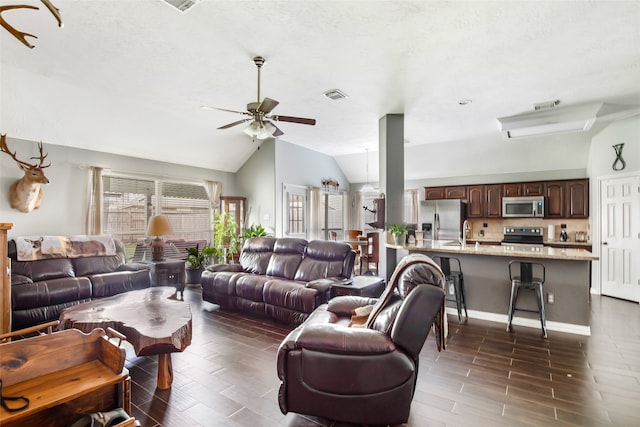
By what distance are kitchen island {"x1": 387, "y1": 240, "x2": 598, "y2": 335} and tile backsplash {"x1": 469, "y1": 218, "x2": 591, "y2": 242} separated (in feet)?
11.1

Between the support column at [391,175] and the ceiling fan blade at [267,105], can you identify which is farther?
the support column at [391,175]

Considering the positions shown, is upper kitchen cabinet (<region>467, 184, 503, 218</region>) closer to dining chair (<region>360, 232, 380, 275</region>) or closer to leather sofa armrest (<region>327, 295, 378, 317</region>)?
dining chair (<region>360, 232, 380, 275</region>)

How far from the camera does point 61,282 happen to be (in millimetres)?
4062

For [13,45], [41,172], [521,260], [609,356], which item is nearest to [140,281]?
[41,172]

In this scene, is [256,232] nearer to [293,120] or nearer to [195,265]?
[195,265]

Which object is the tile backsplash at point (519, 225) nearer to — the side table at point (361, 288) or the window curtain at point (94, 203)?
the side table at point (361, 288)

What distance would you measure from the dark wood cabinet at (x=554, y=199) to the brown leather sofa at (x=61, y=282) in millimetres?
7913

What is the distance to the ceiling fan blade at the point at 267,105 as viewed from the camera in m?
3.17

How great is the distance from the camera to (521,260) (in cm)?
396

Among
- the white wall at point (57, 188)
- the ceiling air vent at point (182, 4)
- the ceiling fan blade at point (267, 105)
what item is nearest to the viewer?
the ceiling air vent at point (182, 4)

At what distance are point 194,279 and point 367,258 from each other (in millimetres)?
3786

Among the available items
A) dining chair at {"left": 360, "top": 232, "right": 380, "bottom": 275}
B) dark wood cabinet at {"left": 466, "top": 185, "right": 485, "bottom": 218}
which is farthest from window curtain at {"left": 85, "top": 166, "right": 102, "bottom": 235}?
dark wood cabinet at {"left": 466, "top": 185, "right": 485, "bottom": 218}

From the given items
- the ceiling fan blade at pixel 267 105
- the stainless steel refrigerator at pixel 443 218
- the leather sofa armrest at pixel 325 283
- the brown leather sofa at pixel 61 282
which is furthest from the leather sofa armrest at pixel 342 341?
the stainless steel refrigerator at pixel 443 218

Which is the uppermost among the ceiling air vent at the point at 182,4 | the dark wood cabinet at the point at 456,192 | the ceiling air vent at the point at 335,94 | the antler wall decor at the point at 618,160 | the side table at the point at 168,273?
the ceiling air vent at the point at 335,94
